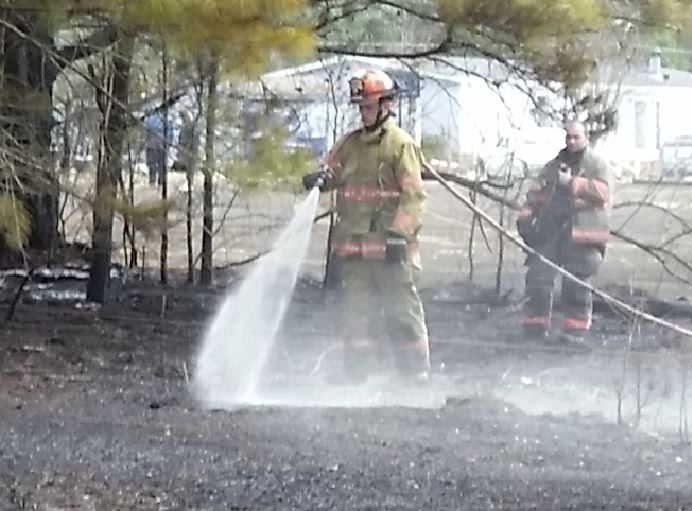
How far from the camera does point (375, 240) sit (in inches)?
295

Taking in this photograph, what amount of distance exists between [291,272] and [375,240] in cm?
108

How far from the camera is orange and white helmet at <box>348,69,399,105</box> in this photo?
7309 mm

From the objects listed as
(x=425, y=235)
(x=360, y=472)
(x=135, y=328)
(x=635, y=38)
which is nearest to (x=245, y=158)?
(x=135, y=328)

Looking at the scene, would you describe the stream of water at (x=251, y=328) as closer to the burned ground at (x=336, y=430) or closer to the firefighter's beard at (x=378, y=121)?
the burned ground at (x=336, y=430)

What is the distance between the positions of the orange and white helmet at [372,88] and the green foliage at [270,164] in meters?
1.06

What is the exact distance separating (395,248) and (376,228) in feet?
0.51

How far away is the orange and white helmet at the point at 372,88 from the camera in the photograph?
7.31 m

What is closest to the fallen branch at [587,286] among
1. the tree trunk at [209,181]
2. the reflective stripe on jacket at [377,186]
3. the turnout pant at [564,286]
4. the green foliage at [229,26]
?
the reflective stripe on jacket at [377,186]

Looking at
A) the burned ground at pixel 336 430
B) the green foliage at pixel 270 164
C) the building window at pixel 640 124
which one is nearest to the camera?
the burned ground at pixel 336 430

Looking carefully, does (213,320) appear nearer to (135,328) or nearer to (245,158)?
(135,328)

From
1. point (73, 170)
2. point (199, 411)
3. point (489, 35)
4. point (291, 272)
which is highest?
point (489, 35)

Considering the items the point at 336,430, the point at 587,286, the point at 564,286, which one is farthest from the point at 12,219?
the point at 564,286

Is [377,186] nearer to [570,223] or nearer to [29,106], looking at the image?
[570,223]

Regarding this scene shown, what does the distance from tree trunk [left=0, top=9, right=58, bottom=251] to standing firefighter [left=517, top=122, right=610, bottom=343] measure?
3156 mm
